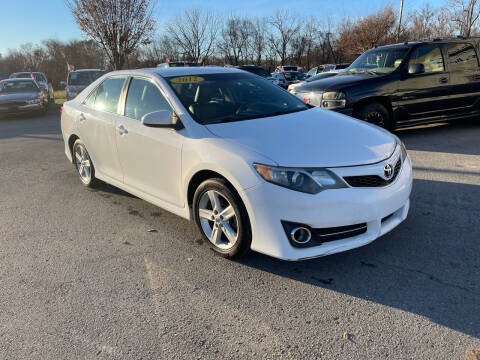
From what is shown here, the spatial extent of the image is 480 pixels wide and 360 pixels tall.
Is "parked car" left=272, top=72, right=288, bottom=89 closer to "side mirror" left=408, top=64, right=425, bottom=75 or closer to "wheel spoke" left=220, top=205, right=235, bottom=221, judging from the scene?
"side mirror" left=408, top=64, right=425, bottom=75

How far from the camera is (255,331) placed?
236cm

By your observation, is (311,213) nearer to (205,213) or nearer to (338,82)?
(205,213)

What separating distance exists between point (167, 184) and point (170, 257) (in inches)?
26.6

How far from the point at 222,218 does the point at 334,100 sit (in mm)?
4531

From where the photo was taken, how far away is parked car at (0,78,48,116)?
47.0ft

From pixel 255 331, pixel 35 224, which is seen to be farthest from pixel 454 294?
pixel 35 224

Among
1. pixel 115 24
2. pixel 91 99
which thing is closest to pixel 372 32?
pixel 115 24

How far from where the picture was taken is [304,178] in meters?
2.70

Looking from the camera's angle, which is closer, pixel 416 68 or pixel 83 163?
pixel 83 163

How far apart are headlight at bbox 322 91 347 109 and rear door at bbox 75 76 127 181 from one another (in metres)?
3.84

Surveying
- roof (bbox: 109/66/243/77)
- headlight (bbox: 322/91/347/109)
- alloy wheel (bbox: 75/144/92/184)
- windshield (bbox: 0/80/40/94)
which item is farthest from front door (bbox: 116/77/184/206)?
windshield (bbox: 0/80/40/94)

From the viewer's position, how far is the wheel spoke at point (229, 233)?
10.1ft

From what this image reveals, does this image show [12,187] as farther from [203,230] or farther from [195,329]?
[195,329]

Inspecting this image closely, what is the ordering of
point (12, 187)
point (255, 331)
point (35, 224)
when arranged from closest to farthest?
1. point (255, 331)
2. point (35, 224)
3. point (12, 187)
